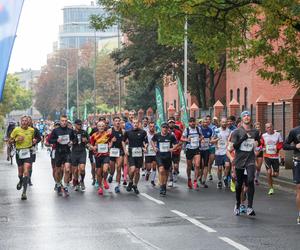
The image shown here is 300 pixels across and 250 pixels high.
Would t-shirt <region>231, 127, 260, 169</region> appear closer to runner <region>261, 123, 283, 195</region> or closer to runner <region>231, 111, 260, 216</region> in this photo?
runner <region>231, 111, 260, 216</region>

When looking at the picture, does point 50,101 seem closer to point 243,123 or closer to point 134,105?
point 134,105

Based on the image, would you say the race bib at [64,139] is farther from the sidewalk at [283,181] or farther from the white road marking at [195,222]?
the sidewalk at [283,181]

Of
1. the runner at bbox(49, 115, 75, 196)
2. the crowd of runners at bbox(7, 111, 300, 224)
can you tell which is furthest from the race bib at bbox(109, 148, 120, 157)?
the runner at bbox(49, 115, 75, 196)

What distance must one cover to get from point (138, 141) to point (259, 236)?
8.09 metres

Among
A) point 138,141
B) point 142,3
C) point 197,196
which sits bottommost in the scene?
point 197,196

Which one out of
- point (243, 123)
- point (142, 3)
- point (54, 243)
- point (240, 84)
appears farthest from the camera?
point (240, 84)

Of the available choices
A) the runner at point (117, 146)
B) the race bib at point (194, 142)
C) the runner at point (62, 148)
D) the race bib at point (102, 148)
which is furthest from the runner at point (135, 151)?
the race bib at point (194, 142)

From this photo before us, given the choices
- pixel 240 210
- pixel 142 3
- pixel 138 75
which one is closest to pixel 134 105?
pixel 138 75

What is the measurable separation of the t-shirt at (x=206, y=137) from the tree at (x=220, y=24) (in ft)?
11.2

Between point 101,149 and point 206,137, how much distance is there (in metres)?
3.21

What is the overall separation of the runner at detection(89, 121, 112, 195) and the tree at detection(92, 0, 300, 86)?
179 inches

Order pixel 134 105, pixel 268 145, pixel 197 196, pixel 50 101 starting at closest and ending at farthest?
pixel 197 196 < pixel 268 145 < pixel 134 105 < pixel 50 101

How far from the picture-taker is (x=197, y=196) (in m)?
18.4

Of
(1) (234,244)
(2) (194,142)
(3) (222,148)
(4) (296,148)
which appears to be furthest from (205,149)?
(1) (234,244)
